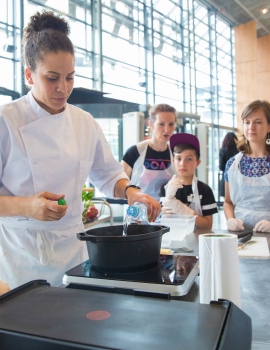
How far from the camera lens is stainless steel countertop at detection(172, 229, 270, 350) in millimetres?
757

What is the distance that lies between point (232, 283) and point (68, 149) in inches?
30.9

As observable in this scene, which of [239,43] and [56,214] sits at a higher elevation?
[239,43]

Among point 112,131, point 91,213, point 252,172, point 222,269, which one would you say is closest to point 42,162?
point 222,269

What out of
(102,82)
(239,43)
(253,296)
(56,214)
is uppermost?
(239,43)

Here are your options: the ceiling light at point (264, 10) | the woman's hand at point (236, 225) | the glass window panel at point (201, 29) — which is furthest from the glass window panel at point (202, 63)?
the woman's hand at point (236, 225)

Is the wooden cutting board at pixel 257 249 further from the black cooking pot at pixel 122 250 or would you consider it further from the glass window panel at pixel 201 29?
the glass window panel at pixel 201 29

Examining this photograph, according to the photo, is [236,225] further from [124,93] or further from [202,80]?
[202,80]

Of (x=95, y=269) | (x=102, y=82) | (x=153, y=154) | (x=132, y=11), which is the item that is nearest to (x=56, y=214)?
(x=95, y=269)

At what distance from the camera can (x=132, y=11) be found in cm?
796

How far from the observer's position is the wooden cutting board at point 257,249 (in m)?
1.41

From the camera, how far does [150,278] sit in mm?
878

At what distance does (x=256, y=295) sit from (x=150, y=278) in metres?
0.30

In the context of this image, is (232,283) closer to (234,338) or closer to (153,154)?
(234,338)

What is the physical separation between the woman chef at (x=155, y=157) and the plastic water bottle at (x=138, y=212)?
4.24ft
